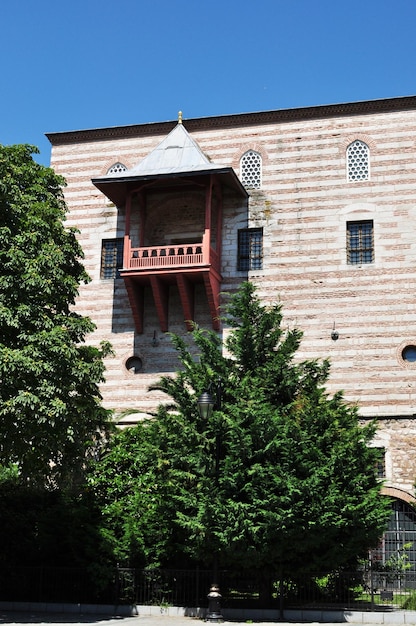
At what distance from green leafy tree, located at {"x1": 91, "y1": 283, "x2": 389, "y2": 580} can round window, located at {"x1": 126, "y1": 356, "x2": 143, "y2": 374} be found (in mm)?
5992

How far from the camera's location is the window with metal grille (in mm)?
25281

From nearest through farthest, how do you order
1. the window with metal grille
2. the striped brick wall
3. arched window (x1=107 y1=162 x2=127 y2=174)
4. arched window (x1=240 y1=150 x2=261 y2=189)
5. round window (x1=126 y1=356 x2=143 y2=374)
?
the striped brick wall → the window with metal grille → round window (x1=126 y1=356 x2=143 y2=374) → arched window (x1=240 y1=150 x2=261 y2=189) → arched window (x1=107 y1=162 x2=127 y2=174)

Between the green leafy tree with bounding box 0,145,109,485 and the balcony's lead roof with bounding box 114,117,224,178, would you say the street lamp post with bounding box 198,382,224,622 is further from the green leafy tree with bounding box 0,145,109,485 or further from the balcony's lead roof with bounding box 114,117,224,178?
the balcony's lead roof with bounding box 114,117,224,178

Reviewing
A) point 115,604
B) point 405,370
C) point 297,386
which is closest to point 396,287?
point 405,370

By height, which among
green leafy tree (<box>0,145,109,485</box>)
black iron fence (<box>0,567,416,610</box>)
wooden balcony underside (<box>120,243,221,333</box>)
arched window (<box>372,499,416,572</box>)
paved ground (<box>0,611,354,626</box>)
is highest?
wooden balcony underside (<box>120,243,221,333</box>)

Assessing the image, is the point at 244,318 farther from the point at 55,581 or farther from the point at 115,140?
the point at 115,140

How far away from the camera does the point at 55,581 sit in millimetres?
18859

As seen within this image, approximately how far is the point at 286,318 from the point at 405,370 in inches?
156

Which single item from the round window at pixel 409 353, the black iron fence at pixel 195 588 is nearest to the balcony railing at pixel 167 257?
the round window at pixel 409 353

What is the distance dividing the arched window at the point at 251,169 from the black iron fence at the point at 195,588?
43.8 ft

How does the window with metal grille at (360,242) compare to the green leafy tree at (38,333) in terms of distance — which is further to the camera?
the window with metal grille at (360,242)

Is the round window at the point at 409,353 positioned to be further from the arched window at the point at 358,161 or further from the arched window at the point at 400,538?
the arched window at the point at 358,161

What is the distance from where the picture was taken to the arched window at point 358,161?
26.1 metres

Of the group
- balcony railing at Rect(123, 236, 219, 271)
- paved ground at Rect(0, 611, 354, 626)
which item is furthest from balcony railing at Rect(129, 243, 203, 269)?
paved ground at Rect(0, 611, 354, 626)
